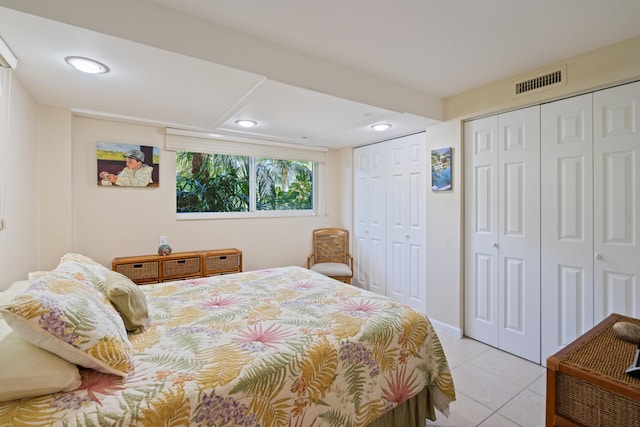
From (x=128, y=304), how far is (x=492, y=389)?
2.53m

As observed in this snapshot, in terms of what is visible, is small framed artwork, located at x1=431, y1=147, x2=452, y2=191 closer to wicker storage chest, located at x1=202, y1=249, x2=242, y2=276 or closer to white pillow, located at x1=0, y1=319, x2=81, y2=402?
wicker storage chest, located at x1=202, y1=249, x2=242, y2=276

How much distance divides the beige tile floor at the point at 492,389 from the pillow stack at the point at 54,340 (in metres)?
1.87

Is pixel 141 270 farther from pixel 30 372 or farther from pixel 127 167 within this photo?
pixel 30 372

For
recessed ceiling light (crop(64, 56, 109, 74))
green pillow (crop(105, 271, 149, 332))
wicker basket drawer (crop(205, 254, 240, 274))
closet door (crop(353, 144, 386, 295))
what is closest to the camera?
green pillow (crop(105, 271, 149, 332))

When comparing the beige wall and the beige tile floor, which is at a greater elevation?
the beige wall

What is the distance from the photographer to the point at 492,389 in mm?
2213

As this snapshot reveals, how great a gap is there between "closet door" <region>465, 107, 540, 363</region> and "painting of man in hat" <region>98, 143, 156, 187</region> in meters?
3.37

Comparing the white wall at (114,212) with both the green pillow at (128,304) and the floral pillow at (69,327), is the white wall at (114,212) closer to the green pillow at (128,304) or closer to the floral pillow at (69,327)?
the green pillow at (128,304)

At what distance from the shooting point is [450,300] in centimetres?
312

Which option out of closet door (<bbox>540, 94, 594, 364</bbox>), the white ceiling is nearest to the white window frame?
the white ceiling

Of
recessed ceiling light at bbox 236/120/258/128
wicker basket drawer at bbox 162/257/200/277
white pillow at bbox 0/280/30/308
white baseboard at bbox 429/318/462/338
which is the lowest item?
white baseboard at bbox 429/318/462/338

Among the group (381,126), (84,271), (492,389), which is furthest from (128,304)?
(381,126)

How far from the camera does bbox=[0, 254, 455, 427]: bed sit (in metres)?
0.99

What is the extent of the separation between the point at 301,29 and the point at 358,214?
282 cm
